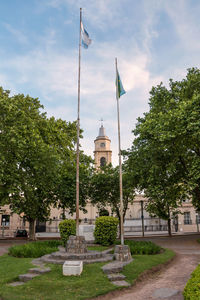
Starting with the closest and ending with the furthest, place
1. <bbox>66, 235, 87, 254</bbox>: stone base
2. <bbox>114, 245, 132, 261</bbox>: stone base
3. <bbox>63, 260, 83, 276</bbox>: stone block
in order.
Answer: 1. <bbox>63, 260, 83, 276</bbox>: stone block
2. <bbox>114, 245, 132, 261</bbox>: stone base
3. <bbox>66, 235, 87, 254</bbox>: stone base

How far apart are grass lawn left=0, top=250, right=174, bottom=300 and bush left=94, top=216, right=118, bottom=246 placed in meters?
7.71

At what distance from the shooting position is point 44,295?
26.6ft

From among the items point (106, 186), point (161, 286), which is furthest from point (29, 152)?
point (161, 286)

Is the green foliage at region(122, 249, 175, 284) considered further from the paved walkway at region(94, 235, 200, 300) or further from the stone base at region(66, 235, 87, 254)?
the stone base at region(66, 235, 87, 254)

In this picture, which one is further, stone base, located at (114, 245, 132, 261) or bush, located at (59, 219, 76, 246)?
bush, located at (59, 219, 76, 246)

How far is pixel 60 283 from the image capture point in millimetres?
9148

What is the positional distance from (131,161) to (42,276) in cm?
1456

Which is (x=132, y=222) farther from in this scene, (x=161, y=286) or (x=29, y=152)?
(x=161, y=286)

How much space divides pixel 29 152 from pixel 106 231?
29.9 feet

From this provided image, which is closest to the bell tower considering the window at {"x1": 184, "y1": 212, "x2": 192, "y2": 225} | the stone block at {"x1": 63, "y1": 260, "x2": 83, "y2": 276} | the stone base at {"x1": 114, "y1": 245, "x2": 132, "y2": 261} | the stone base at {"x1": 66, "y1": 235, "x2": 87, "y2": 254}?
the window at {"x1": 184, "y1": 212, "x2": 192, "y2": 225}

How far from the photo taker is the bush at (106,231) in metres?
19.5

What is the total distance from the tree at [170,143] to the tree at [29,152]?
7597 mm

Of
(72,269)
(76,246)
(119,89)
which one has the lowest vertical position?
(72,269)

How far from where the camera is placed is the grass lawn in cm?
809
